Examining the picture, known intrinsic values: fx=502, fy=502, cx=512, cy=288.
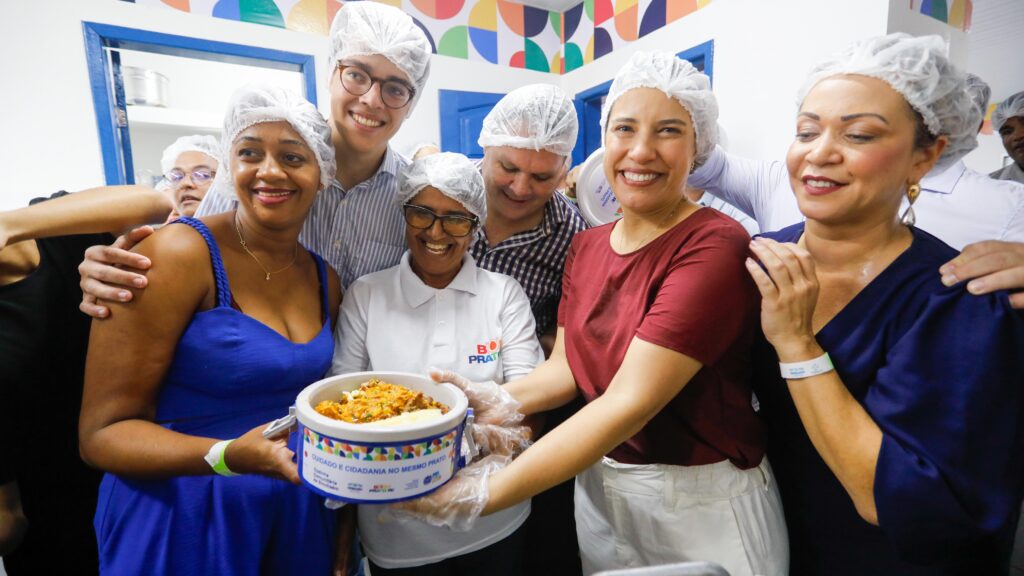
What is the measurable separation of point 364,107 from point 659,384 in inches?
57.0

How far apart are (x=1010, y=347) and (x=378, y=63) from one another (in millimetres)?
1979

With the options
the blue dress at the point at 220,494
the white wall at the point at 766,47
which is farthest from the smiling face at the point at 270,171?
the white wall at the point at 766,47

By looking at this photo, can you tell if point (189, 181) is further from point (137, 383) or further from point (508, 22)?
point (508, 22)

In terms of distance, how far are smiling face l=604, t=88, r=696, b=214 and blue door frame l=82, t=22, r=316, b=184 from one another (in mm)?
3710

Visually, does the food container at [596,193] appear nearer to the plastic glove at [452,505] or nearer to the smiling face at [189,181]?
the plastic glove at [452,505]

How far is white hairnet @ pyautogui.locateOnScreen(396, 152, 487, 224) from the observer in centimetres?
174

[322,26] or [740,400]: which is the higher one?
[322,26]

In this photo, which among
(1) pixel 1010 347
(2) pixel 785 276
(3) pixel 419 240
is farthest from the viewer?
(3) pixel 419 240

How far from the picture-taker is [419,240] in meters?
1.78

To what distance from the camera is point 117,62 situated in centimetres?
370

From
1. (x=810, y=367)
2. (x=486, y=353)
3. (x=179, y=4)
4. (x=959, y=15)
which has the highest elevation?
(x=179, y=4)

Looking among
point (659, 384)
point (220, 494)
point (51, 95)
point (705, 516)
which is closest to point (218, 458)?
point (220, 494)

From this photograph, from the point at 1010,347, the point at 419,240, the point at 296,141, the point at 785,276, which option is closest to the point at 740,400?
the point at 785,276

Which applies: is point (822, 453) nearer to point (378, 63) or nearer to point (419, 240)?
point (419, 240)
